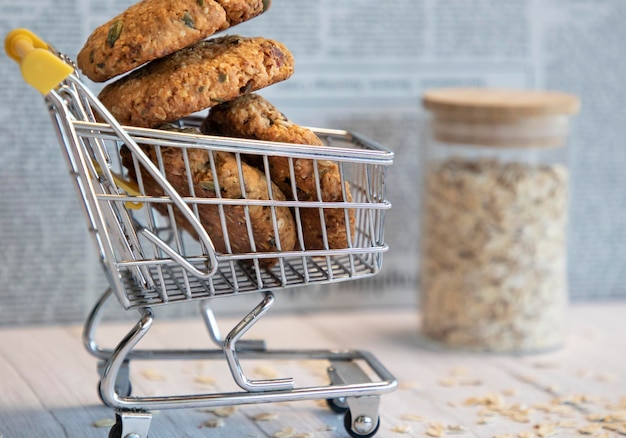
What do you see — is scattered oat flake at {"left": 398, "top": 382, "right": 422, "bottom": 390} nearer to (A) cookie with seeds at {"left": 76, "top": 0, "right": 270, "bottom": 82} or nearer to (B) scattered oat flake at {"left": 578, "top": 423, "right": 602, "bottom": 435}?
(B) scattered oat flake at {"left": 578, "top": 423, "right": 602, "bottom": 435}

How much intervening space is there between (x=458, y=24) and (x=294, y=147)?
26.4 inches

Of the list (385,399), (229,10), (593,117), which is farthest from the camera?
(593,117)

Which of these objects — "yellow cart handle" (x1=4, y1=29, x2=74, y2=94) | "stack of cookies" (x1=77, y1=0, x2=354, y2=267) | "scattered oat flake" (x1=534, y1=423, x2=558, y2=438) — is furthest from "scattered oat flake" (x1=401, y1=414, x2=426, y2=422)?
"yellow cart handle" (x1=4, y1=29, x2=74, y2=94)

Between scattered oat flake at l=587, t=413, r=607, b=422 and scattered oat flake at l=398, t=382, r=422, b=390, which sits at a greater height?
scattered oat flake at l=398, t=382, r=422, b=390

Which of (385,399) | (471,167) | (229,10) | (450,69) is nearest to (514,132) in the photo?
(471,167)

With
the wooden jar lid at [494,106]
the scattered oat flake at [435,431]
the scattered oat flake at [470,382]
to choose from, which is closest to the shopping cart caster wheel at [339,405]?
the scattered oat flake at [435,431]

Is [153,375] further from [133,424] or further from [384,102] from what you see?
[384,102]

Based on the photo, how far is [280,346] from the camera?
1295 millimetres

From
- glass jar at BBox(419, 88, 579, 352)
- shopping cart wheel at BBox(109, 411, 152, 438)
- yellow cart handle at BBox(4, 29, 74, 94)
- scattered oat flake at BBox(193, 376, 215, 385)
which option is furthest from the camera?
glass jar at BBox(419, 88, 579, 352)

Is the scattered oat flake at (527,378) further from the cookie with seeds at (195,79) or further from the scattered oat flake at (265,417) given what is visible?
the cookie with seeds at (195,79)

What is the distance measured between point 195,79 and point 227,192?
112 mm

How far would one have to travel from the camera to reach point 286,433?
38.0 inches

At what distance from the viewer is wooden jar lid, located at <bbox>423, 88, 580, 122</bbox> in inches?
47.3

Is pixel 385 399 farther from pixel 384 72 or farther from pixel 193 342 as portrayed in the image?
pixel 384 72
